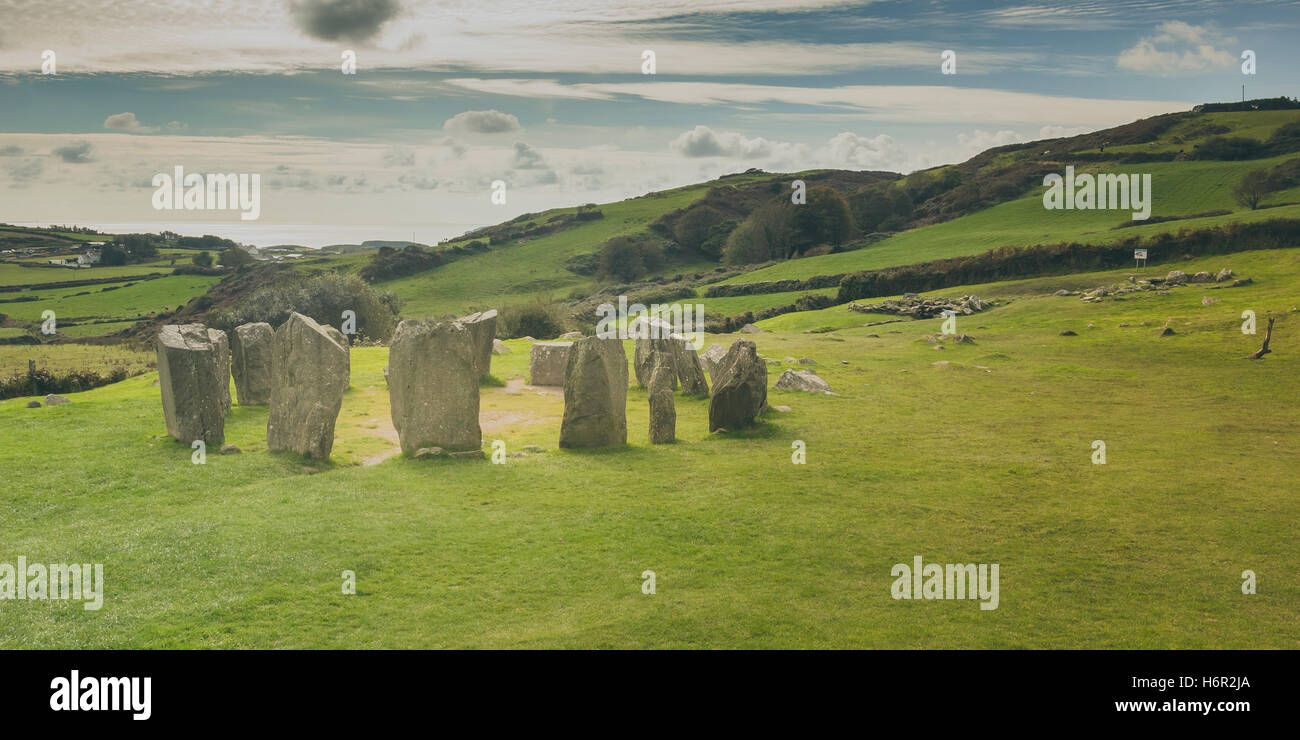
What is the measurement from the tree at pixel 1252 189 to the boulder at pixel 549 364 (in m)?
65.5

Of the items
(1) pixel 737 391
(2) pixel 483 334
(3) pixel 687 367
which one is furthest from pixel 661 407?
(2) pixel 483 334

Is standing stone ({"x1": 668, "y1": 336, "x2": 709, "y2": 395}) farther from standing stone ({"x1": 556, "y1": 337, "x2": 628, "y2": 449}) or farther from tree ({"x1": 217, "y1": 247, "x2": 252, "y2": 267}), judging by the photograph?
tree ({"x1": 217, "y1": 247, "x2": 252, "y2": 267})

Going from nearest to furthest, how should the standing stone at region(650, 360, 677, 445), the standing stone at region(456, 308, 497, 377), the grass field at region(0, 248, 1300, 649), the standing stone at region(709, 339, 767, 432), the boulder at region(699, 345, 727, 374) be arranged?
the grass field at region(0, 248, 1300, 649) < the standing stone at region(650, 360, 677, 445) < the standing stone at region(709, 339, 767, 432) < the standing stone at region(456, 308, 497, 377) < the boulder at region(699, 345, 727, 374)

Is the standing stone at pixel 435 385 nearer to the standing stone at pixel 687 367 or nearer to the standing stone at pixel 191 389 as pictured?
the standing stone at pixel 191 389

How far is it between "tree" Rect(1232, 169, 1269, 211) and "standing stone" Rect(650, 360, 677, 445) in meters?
69.2

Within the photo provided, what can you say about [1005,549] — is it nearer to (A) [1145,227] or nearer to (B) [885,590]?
(B) [885,590]

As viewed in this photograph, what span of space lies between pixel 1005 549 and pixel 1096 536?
1815 millimetres

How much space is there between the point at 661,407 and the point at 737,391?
7.25 feet

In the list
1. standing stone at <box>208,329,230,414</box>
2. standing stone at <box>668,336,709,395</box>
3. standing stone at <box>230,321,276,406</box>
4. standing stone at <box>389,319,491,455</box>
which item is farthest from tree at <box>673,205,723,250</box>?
standing stone at <box>389,319,491,455</box>

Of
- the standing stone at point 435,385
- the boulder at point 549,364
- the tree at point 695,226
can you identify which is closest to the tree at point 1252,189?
the tree at point 695,226

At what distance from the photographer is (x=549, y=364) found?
3008 cm

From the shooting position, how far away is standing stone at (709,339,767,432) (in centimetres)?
2091

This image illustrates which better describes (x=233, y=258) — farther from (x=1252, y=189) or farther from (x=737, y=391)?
(x=1252, y=189)

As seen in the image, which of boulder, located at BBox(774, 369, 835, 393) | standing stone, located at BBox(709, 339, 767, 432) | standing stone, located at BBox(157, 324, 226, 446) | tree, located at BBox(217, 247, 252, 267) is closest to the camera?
standing stone, located at BBox(157, 324, 226, 446)
